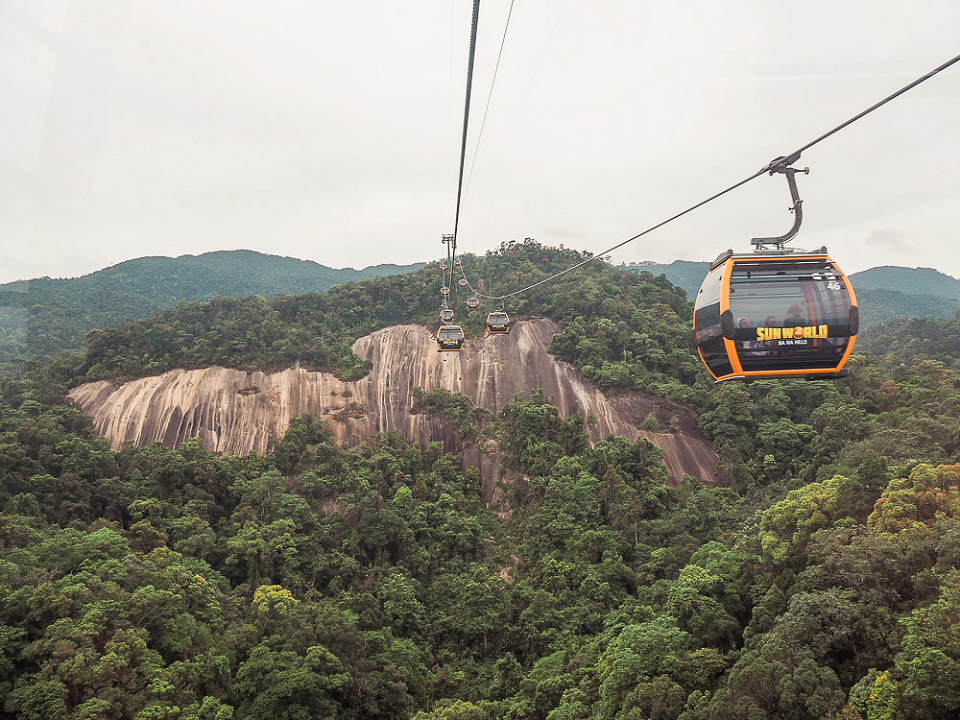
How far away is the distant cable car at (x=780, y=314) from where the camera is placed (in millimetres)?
8508

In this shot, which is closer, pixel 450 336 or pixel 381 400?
pixel 450 336

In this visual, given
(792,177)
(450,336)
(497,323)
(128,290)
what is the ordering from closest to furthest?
(792,177) < (497,323) < (450,336) < (128,290)

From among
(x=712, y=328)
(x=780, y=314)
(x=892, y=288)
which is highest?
(x=892, y=288)

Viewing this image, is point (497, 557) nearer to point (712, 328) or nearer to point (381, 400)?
point (381, 400)

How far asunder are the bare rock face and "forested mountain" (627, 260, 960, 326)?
245ft

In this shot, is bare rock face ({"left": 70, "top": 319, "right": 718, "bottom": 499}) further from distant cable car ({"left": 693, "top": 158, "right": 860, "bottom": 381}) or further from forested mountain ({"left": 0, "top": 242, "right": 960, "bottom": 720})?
distant cable car ({"left": 693, "top": 158, "right": 860, "bottom": 381})

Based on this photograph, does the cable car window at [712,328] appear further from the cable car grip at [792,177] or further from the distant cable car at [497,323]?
the distant cable car at [497,323]

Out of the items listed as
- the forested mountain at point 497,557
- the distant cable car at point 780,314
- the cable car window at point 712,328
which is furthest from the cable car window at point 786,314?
the forested mountain at point 497,557

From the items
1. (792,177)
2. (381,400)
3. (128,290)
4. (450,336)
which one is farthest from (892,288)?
(792,177)

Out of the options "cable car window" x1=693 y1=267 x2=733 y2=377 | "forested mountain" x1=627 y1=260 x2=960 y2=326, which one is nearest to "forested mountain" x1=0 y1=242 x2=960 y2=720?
"cable car window" x1=693 y1=267 x2=733 y2=377

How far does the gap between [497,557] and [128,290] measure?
2740 inches

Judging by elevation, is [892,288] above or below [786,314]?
above

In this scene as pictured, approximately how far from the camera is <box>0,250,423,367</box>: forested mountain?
50.2m

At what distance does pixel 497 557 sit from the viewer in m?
28.0
